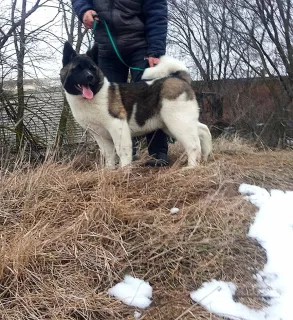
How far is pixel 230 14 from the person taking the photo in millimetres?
16906

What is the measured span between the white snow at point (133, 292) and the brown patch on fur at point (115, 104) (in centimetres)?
220

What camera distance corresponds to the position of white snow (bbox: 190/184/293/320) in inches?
90.7

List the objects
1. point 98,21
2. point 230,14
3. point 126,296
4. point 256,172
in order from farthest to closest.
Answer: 1. point 230,14
2. point 98,21
3. point 256,172
4. point 126,296

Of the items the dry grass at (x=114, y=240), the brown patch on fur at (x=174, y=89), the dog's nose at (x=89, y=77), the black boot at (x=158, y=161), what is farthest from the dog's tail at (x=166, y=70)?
the dry grass at (x=114, y=240)

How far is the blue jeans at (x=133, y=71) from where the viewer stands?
4691mm

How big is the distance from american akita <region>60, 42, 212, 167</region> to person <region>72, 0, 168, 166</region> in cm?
20

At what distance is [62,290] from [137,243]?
1.98ft

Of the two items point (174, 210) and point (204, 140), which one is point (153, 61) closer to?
point (204, 140)

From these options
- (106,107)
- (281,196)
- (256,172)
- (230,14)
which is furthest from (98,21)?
(230,14)

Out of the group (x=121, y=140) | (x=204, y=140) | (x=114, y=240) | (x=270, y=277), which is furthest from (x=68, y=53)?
(x=270, y=277)

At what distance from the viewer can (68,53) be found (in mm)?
4430

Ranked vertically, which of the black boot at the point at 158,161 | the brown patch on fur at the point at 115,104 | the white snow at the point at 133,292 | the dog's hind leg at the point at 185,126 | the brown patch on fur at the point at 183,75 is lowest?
the white snow at the point at 133,292

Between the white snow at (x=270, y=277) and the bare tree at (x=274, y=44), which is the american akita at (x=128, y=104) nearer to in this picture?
the white snow at (x=270, y=277)

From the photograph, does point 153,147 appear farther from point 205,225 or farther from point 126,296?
point 126,296
